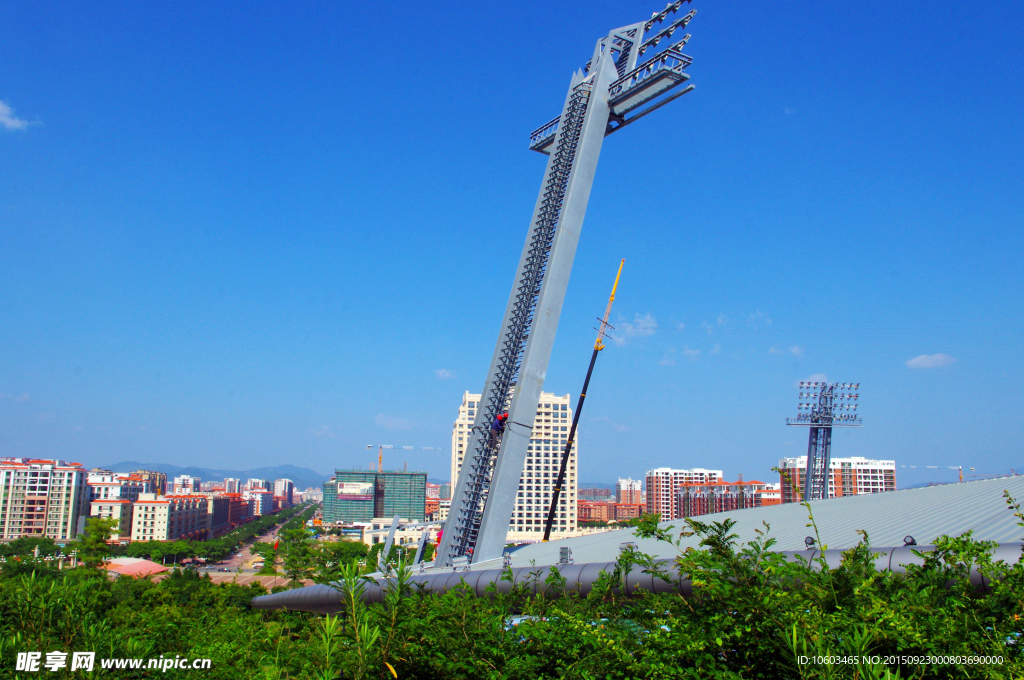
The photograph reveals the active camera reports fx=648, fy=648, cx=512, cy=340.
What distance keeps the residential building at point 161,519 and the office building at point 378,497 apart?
49.9 metres

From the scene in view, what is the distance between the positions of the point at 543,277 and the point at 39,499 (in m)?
129

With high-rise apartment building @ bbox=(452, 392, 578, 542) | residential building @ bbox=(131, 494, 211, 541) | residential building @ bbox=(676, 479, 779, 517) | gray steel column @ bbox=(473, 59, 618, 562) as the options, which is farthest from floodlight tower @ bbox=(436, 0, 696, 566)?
residential building @ bbox=(131, 494, 211, 541)

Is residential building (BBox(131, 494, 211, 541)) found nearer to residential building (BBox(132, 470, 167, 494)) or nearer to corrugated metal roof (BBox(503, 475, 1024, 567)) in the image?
residential building (BBox(132, 470, 167, 494))

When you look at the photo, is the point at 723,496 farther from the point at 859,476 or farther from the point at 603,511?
the point at 603,511

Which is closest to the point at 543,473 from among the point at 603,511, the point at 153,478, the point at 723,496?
the point at 723,496

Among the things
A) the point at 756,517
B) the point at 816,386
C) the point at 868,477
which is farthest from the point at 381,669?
the point at 868,477

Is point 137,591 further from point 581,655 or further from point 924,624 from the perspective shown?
point 924,624

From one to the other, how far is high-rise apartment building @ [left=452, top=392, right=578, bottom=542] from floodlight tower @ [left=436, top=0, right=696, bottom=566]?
89830 millimetres

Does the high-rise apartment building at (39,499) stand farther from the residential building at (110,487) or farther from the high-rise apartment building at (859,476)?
the high-rise apartment building at (859,476)

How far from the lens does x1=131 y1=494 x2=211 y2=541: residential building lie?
119250mm

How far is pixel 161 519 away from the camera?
120 m

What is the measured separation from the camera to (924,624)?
165 inches

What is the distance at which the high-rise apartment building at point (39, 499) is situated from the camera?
110 m

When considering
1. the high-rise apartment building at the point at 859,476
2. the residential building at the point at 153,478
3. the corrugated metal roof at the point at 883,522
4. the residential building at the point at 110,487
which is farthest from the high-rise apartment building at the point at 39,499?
the high-rise apartment building at the point at 859,476
